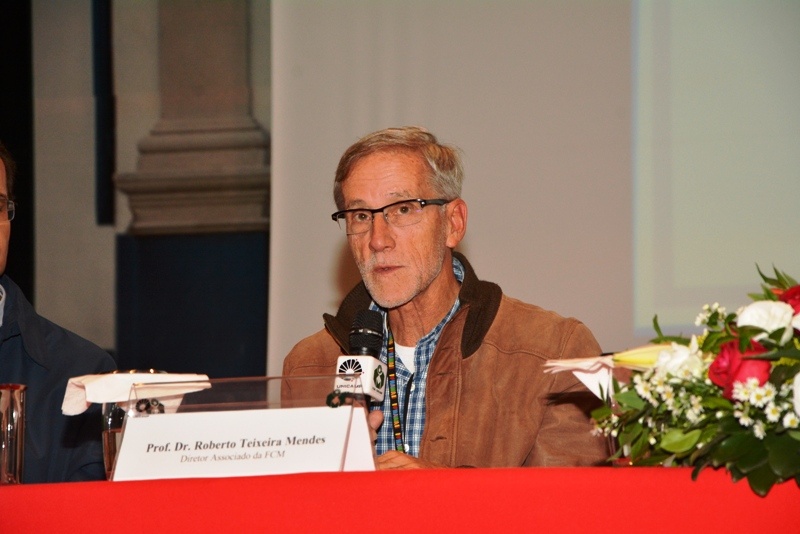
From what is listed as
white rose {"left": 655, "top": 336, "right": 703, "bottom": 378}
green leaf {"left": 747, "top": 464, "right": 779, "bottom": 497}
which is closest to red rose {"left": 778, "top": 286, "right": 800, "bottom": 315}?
white rose {"left": 655, "top": 336, "right": 703, "bottom": 378}

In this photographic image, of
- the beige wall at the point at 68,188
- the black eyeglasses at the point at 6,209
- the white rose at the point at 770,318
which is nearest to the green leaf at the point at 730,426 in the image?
the white rose at the point at 770,318

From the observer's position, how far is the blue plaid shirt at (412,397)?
3.01 m

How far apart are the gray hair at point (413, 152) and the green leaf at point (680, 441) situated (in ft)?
5.71

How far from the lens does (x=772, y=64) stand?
4664mm

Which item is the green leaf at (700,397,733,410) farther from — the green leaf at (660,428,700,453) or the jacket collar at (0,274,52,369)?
the jacket collar at (0,274,52,369)

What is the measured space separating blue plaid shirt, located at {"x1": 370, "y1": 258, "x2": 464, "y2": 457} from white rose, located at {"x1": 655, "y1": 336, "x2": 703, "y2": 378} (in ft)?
4.67

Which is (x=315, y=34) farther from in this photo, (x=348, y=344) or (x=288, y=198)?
(x=348, y=344)

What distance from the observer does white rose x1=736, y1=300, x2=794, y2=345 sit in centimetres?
158

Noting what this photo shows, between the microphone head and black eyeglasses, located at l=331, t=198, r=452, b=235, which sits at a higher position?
black eyeglasses, located at l=331, t=198, r=452, b=235

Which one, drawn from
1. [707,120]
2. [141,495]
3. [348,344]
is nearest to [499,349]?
[348,344]

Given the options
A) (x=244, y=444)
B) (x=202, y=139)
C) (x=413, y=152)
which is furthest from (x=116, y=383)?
(x=202, y=139)

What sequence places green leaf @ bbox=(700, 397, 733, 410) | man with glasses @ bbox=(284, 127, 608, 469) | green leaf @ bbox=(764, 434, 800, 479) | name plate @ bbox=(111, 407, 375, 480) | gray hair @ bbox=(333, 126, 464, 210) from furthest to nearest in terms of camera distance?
gray hair @ bbox=(333, 126, 464, 210), man with glasses @ bbox=(284, 127, 608, 469), name plate @ bbox=(111, 407, 375, 480), green leaf @ bbox=(700, 397, 733, 410), green leaf @ bbox=(764, 434, 800, 479)

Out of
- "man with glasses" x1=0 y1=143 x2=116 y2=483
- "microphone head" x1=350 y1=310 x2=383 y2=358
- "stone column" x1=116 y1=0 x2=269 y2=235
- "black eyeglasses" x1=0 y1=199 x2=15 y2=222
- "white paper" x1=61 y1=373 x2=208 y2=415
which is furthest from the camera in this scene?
"stone column" x1=116 y1=0 x2=269 y2=235

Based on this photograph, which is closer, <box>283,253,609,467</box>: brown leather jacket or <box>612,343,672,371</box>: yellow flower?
<box>612,343,672,371</box>: yellow flower
